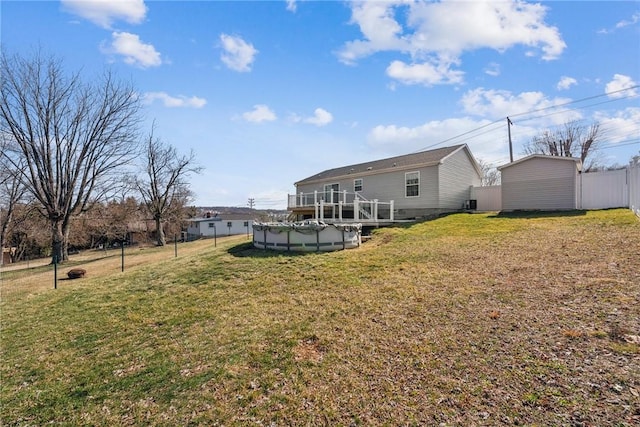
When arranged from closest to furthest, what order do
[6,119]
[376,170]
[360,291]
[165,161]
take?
1. [360,291]
2. [6,119]
3. [376,170]
4. [165,161]

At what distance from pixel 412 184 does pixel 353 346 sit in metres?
14.9

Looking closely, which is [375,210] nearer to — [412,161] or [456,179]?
[412,161]

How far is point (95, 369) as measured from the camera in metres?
4.45

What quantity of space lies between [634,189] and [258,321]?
15255 mm

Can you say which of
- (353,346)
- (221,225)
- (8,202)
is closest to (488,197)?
(353,346)

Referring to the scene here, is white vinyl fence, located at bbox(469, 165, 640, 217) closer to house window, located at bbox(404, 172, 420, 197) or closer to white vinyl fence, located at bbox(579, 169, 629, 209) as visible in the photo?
white vinyl fence, located at bbox(579, 169, 629, 209)

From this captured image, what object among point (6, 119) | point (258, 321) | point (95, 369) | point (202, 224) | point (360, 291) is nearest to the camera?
point (95, 369)

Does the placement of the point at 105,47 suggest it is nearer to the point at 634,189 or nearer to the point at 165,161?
the point at 165,161

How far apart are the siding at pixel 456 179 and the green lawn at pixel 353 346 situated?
895 cm

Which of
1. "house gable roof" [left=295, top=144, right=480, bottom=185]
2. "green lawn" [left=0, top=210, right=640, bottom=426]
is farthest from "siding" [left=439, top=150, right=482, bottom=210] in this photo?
"green lawn" [left=0, top=210, right=640, bottom=426]

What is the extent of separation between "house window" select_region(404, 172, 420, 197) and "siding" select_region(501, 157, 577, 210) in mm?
4365

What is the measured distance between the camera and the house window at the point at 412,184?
17672 millimetres

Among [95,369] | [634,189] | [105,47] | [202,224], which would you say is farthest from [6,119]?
[634,189]

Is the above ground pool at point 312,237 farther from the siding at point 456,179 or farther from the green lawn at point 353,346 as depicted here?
the siding at point 456,179
